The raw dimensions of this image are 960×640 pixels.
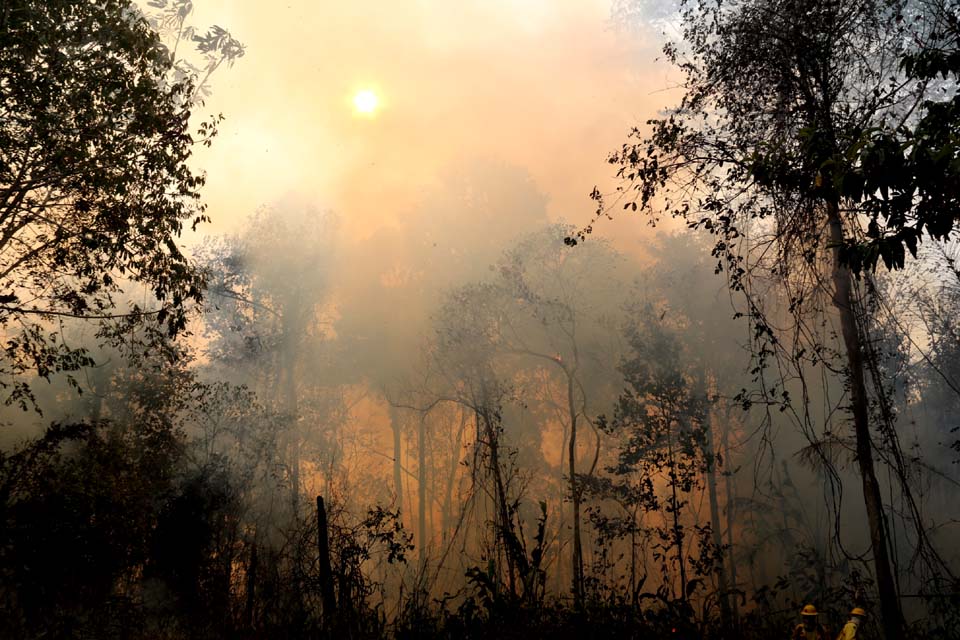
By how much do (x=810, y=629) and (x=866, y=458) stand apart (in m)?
2.28

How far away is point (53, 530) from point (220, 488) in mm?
5454

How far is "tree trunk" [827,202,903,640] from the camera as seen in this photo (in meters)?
6.73

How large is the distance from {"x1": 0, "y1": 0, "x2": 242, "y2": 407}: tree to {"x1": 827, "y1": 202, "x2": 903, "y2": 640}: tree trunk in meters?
7.46

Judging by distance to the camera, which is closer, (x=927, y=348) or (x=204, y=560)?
(x=204, y=560)

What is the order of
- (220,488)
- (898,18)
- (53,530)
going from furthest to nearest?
(220,488), (53,530), (898,18)

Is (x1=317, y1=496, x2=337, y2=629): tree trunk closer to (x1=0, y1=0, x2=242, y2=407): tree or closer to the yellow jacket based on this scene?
(x1=0, y1=0, x2=242, y2=407): tree

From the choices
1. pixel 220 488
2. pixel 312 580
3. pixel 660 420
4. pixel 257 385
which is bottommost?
pixel 312 580

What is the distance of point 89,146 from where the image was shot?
7.00 m

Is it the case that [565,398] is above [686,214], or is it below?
above

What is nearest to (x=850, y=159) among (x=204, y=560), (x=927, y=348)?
(x=204, y=560)

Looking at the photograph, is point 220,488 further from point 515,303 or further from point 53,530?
point 515,303

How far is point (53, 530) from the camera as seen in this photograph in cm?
1052

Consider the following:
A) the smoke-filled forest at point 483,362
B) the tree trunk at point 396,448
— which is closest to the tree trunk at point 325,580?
the smoke-filled forest at point 483,362

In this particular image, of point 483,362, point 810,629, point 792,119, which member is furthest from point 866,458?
point 483,362
